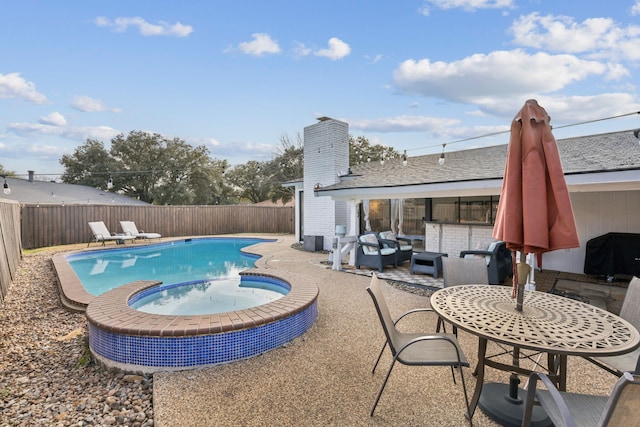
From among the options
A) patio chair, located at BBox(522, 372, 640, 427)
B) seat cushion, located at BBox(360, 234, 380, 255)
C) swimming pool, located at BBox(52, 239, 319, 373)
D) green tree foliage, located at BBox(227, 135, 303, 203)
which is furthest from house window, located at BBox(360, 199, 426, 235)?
green tree foliage, located at BBox(227, 135, 303, 203)

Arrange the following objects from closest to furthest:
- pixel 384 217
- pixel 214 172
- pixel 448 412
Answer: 1. pixel 448 412
2. pixel 384 217
3. pixel 214 172

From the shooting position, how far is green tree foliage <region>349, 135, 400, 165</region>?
29.8 meters

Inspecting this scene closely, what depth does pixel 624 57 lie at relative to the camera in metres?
7.89

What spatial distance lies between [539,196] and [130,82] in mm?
15787

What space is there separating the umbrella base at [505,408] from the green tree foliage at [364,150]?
89.4 ft

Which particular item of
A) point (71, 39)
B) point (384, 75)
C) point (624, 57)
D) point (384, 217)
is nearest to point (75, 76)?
point (71, 39)

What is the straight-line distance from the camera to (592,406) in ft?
6.10

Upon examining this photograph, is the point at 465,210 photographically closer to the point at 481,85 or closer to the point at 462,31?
the point at 481,85

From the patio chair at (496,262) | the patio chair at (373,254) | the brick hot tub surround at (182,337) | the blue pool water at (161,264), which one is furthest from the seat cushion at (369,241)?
the brick hot tub surround at (182,337)

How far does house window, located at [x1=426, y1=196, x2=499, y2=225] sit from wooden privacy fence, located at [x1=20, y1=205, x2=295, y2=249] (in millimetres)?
10520

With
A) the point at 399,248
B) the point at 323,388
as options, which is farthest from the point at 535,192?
the point at 399,248

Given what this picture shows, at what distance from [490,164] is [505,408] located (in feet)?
21.4

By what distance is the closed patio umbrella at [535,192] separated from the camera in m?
2.26

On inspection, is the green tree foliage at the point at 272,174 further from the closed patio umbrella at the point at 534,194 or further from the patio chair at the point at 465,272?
the closed patio umbrella at the point at 534,194
